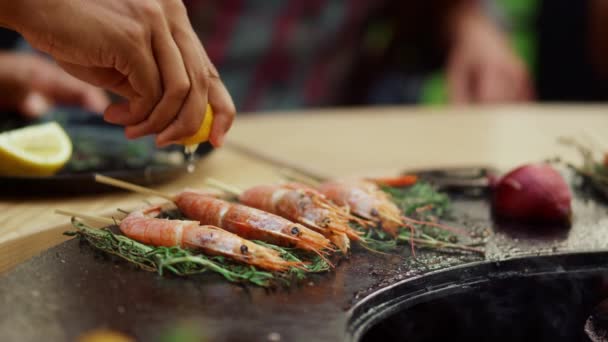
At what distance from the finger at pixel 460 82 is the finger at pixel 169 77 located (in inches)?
120

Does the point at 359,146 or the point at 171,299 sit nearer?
the point at 171,299

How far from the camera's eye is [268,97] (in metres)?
4.84

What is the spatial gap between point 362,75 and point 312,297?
435 cm

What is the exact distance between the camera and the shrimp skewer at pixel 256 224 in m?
1.51

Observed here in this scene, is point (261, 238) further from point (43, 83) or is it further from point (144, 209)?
point (43, 83)

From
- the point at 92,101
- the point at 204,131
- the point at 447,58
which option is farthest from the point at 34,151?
the point at 447,58

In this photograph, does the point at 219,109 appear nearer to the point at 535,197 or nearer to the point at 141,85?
the point at 141,85

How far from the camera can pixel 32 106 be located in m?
2.94

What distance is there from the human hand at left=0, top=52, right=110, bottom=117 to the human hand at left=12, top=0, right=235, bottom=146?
1.37 metres

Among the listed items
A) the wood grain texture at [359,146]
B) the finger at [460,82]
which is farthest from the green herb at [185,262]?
the finger at [460,82]

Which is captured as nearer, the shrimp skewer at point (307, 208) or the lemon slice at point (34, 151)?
the shrimp skewer at point (307, 208)

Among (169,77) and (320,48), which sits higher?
(320,48)

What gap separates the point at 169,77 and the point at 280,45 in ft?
10.5

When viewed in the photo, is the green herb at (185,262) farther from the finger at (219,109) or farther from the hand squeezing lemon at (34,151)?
the hand squeezing lemon at (34,151)
